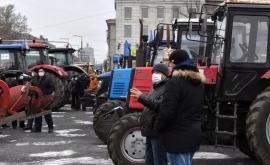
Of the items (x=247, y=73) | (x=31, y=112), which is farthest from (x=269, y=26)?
(x=31, y=112)

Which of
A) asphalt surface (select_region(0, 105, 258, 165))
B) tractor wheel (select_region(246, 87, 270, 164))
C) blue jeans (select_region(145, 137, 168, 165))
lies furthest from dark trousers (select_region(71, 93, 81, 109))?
blue jeans (select_region(145, 137, 168, 165))

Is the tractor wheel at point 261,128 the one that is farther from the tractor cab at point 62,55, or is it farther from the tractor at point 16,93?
the tractor cab at point 62,55

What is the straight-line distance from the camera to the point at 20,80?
611 inches

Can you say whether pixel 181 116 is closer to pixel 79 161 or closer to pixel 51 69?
pixel 79 161

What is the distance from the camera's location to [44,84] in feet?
44.7

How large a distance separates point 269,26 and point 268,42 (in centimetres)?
24

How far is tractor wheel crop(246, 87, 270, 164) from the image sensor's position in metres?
7.74

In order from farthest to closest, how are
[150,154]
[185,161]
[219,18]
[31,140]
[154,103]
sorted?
[31,140]
[219,18]
[150,154]
[154,103]
[185,161]

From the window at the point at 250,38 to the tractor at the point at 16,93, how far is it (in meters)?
5.60

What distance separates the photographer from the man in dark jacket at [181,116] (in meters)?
5.19

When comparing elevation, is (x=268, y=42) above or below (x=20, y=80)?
above

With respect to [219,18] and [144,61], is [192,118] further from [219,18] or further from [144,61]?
[144,61]

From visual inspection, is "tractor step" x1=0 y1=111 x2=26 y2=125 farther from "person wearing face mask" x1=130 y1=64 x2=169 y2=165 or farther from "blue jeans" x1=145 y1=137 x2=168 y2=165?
"blue jeans" x1=145 y1=137 x2=168 y2=165

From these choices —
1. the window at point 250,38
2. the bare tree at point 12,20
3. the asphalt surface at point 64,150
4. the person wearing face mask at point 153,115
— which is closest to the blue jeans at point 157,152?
the person wearing face mask at point 153,115
